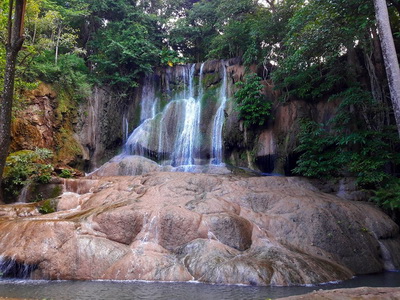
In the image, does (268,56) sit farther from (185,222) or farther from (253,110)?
(185,222)

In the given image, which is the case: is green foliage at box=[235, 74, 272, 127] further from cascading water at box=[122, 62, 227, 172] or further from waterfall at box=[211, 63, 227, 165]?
cascading water at box=[122, 62, 227, 172]

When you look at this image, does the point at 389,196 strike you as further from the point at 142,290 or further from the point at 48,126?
the point at 48,126

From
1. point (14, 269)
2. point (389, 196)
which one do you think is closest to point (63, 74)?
point (14, 269)

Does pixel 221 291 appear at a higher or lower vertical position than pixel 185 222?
lower

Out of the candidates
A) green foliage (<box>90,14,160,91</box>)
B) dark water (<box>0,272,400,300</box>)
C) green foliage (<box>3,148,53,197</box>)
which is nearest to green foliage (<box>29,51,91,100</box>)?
green foliage (<box>90,14,160,91</box>)

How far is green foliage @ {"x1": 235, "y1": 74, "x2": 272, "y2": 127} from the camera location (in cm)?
1770

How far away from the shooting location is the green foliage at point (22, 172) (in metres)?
14.1

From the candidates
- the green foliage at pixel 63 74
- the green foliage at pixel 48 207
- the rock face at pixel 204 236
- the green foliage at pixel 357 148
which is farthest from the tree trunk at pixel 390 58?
the green foliage at pixel 63 74

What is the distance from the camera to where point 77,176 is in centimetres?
1695

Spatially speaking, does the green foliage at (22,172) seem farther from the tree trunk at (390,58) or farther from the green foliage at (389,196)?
the green foliage at (389,196)

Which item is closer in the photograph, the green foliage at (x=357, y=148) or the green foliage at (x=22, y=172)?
the green foliage at (x=357, y=148)

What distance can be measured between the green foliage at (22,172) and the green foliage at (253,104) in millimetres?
10515

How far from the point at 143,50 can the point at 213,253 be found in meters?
18.5

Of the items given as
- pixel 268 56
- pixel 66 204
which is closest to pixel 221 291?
pixel 66 204
